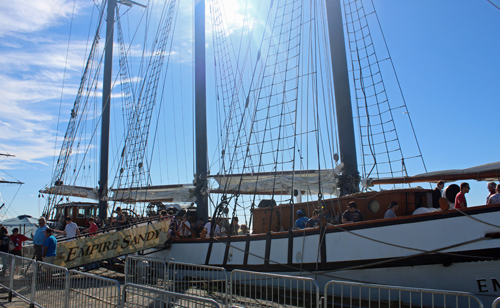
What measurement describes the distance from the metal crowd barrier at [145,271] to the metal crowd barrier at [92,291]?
7.12 feet

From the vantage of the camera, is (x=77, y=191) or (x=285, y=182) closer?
(x=285, y=182)

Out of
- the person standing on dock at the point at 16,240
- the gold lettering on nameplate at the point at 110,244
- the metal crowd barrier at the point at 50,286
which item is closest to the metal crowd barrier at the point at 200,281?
the metal crowd barrier at the point at 50,286

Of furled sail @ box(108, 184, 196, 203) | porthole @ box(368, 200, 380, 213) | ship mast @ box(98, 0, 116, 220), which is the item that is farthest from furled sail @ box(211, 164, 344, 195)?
ship mast @ box(98, 0, 116, 220)

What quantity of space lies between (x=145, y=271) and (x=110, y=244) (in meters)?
3.55

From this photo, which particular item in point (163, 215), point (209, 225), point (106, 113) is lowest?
point (209, 225)

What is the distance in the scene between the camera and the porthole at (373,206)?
302 inches

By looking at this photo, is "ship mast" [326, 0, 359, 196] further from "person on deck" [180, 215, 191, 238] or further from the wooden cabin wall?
"person on deck" [180, 215, 191, 238]

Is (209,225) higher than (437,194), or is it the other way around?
(437,194)

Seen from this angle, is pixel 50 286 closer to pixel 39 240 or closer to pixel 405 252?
→ pixel 39 240

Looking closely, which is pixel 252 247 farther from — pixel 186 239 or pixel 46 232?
pixel 46 232

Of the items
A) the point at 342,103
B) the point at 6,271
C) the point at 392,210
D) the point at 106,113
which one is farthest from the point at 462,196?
the point at 106,113

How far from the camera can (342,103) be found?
9961 mm

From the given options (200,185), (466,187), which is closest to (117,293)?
(466,187)

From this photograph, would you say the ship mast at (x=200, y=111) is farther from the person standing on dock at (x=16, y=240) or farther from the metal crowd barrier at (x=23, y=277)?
the metal crowd barrier at (x=23, y=277)
